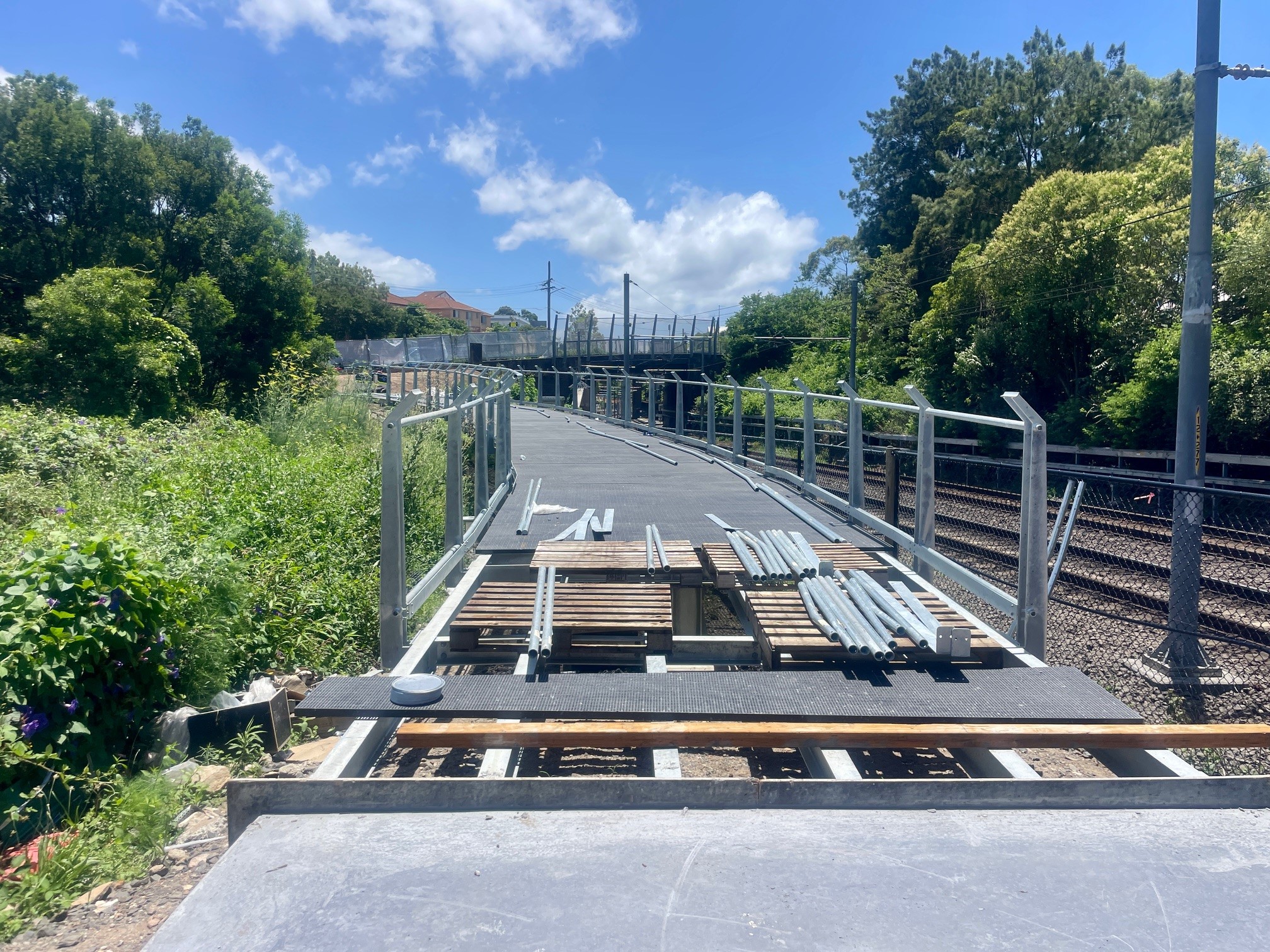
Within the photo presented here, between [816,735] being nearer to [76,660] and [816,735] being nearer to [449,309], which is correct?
[76,660]

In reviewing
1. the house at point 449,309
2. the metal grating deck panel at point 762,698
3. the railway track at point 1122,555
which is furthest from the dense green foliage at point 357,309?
the metal grating deck panel at point 762,698

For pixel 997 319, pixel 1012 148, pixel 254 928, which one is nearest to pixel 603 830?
pixel 254 928

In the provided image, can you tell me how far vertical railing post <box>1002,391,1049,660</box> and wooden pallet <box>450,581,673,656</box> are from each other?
1818 mm

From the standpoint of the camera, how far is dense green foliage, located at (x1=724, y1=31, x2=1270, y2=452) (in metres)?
22.6

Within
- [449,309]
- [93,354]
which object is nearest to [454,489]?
[93,354]

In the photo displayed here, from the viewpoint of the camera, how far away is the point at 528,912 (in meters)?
2.40

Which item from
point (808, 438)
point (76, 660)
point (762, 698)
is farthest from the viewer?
point (808, 438)

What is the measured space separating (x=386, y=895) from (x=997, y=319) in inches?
1251

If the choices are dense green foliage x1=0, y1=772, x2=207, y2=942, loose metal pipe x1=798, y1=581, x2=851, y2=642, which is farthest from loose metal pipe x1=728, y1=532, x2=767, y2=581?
dense green foliage x1=0, y1=772, x2=207, y2=942

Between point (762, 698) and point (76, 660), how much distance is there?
125 inches

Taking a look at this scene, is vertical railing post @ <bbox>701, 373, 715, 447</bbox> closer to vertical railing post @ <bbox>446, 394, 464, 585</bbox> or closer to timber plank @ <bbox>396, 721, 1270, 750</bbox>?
vertical railing post @ <bbox>446, 394, 464, 585</bbox>

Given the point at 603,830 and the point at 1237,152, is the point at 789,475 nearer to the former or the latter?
the point at 603,830

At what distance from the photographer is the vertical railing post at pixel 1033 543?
4492 mm

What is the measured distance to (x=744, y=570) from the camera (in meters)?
5.61
